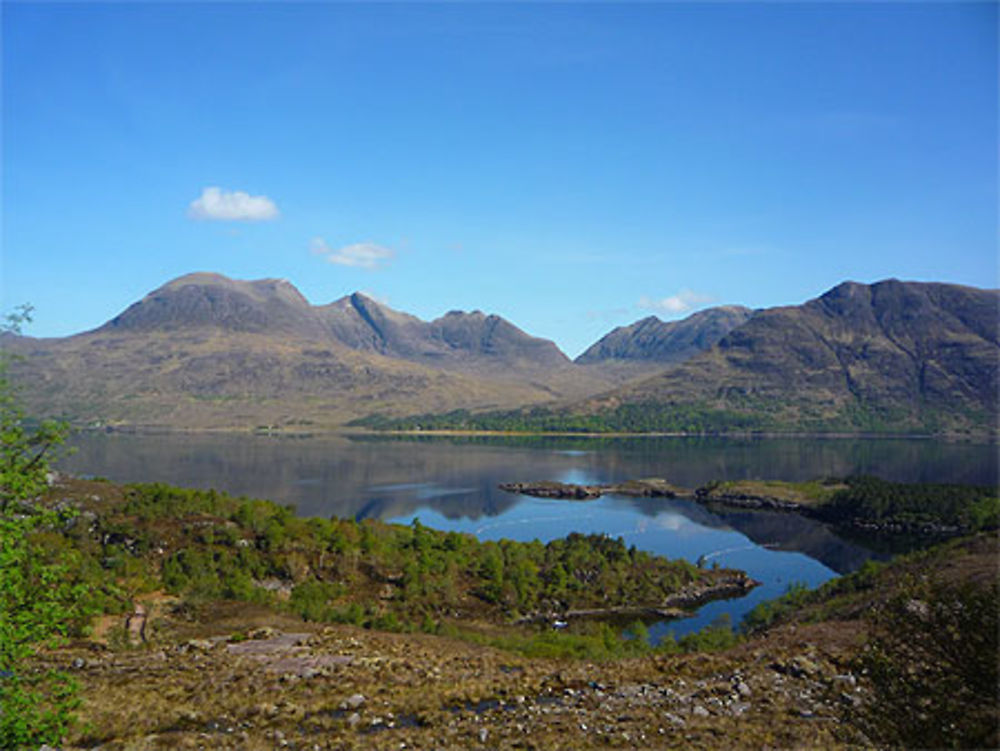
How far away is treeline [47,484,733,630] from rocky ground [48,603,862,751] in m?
10.0

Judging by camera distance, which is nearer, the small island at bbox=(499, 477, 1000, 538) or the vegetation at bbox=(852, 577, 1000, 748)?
the vegetation at bbox=(852, 577, 1000, 748)

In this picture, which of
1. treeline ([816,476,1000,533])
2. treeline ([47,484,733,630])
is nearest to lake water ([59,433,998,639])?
treeline ([816,476,1000,533])

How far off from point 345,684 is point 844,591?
3892 cm

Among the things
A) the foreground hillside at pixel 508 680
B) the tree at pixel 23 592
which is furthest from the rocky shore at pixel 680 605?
the tree at pixel 23 592

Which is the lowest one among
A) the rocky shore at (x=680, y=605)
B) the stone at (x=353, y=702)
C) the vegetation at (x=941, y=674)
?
the rocky shore at (x=680, y=605)

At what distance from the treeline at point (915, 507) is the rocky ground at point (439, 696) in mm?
78607

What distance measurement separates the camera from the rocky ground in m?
16.8

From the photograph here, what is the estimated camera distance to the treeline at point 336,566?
38719mm

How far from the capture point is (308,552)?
47188 mm

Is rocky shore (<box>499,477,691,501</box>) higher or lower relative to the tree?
lower

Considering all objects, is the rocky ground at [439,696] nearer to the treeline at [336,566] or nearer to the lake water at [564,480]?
the treeline at [336,566]

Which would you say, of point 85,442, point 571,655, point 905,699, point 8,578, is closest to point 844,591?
point 571,655

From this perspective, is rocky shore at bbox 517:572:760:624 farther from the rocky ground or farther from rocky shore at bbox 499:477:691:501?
rocky shore at bbox 499:477:691:501

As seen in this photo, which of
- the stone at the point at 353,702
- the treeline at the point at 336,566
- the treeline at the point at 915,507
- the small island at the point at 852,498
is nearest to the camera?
the stone at the point at 353,702
